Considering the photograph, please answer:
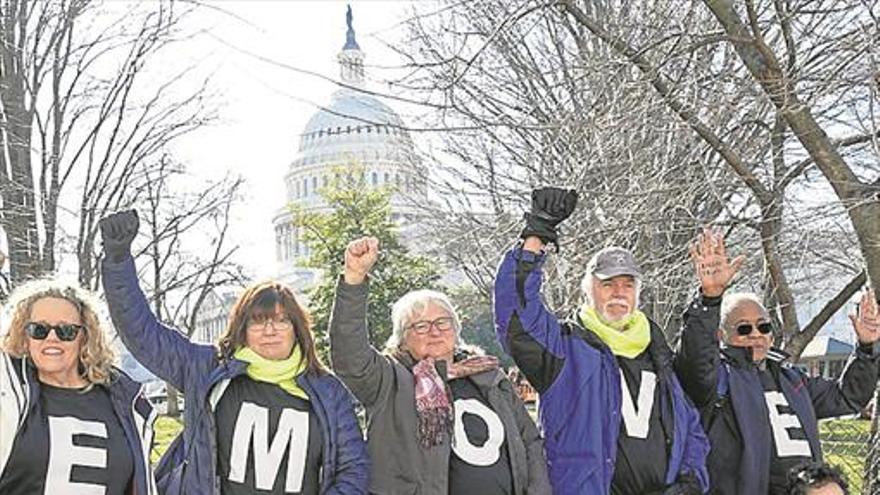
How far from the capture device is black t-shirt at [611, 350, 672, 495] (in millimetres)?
4629

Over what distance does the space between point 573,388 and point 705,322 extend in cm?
66

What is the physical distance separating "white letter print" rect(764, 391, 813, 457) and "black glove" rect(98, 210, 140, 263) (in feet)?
9.72

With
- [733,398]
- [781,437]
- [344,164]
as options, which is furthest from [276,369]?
[344,164]

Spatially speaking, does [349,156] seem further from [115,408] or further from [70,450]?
[70,450]

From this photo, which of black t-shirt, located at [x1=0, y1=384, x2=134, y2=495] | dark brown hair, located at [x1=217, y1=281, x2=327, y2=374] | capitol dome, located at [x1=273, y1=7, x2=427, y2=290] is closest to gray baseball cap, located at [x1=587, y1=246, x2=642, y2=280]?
dark brown hair, located at [x1=217, y1=281, x2=327, y2=374]

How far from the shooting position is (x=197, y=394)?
4500 mm

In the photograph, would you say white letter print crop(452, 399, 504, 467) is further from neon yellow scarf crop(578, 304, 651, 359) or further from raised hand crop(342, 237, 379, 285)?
raised hand crop(342, 237, 379, 285)

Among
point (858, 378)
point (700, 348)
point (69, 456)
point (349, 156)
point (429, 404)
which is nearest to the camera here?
point (69, 456)

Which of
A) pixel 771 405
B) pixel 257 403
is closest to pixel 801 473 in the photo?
pixel 771 405

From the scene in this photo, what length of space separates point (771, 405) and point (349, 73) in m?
2.79

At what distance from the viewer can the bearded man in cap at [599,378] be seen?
4543 millimetres

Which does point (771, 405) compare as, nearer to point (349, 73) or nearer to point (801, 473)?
point (801, 473)

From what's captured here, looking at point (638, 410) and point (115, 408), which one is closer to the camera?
point (115, 408)

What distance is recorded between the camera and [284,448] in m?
4.41
